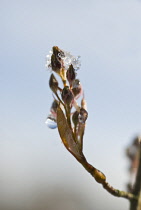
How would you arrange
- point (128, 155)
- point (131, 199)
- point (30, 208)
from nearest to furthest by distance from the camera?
point (131, 199)
point (128, 155)
point (30, 208)

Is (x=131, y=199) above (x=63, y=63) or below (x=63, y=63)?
below

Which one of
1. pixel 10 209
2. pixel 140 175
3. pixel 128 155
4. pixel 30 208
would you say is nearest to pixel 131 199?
pixel 140 175

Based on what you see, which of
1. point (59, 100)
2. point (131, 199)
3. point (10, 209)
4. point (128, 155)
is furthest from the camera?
point (10, 209)

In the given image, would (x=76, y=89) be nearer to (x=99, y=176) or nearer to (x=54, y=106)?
(x=54, y=106)

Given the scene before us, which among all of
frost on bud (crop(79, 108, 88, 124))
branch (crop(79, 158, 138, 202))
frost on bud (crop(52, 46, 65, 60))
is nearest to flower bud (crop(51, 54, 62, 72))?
frost on bud (crop(52, 46, 65, 60))

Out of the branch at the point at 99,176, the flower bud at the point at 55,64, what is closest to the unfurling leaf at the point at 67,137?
the branch at the point at 99,176

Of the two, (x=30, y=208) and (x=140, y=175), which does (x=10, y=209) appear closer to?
(x=30, y=208)

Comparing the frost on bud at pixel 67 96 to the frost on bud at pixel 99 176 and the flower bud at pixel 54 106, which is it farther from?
the frost on bud at pixel 99 176
